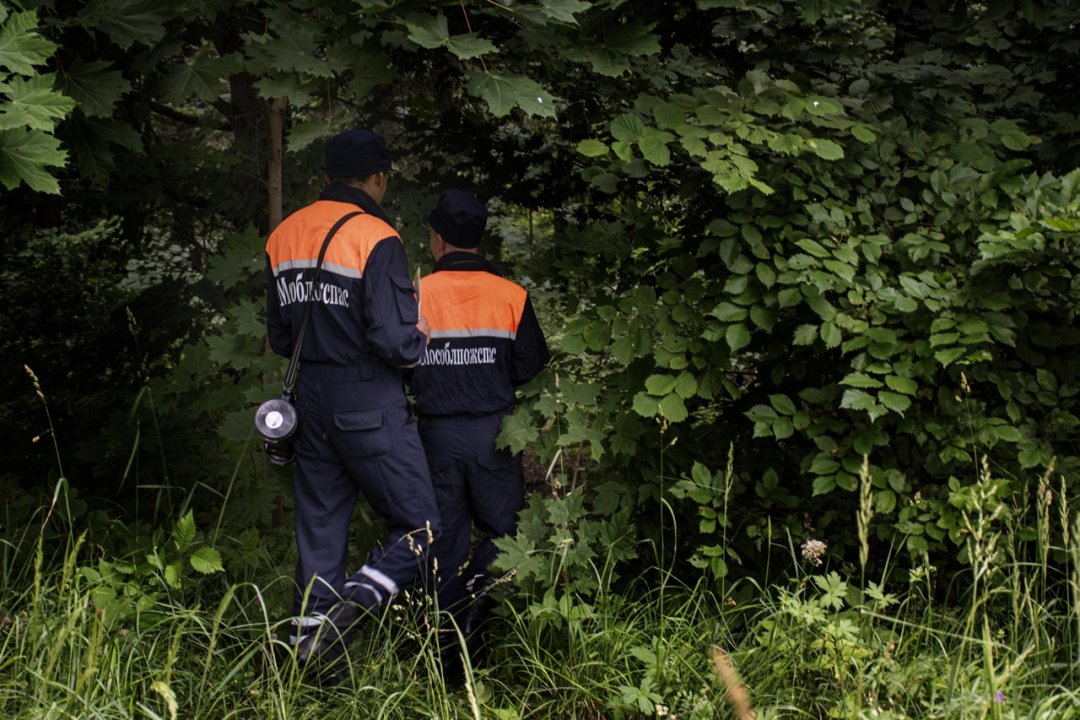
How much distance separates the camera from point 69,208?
20.0 feet

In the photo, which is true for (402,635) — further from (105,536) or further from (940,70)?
(940,70)

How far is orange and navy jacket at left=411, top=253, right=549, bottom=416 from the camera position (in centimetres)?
389

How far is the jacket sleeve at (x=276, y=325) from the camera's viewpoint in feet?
12.3

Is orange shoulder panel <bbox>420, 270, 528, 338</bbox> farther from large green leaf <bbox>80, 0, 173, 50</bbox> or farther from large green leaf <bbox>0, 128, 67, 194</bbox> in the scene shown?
large green leaf <bbox>0, 128, 67, 194</bbox>

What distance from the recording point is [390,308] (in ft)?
11.4

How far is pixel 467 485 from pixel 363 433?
2.00 feet

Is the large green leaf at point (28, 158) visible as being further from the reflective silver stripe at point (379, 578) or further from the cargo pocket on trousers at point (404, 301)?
the reflective silver stripe at point (379, 578)

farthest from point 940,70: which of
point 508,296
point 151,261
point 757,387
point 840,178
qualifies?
point 151,261

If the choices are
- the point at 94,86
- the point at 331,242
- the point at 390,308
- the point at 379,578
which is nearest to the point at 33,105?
the point at 94,86

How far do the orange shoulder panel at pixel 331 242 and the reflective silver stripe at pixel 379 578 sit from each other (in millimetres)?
Answer: 1099

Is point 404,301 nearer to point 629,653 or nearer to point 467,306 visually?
point 467,306

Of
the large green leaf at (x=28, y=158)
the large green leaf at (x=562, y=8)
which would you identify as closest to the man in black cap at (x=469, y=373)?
the large green leaf at (x=562, y=8)

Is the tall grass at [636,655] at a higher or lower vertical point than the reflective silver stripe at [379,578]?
higher

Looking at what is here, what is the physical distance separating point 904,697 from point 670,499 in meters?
1.34
